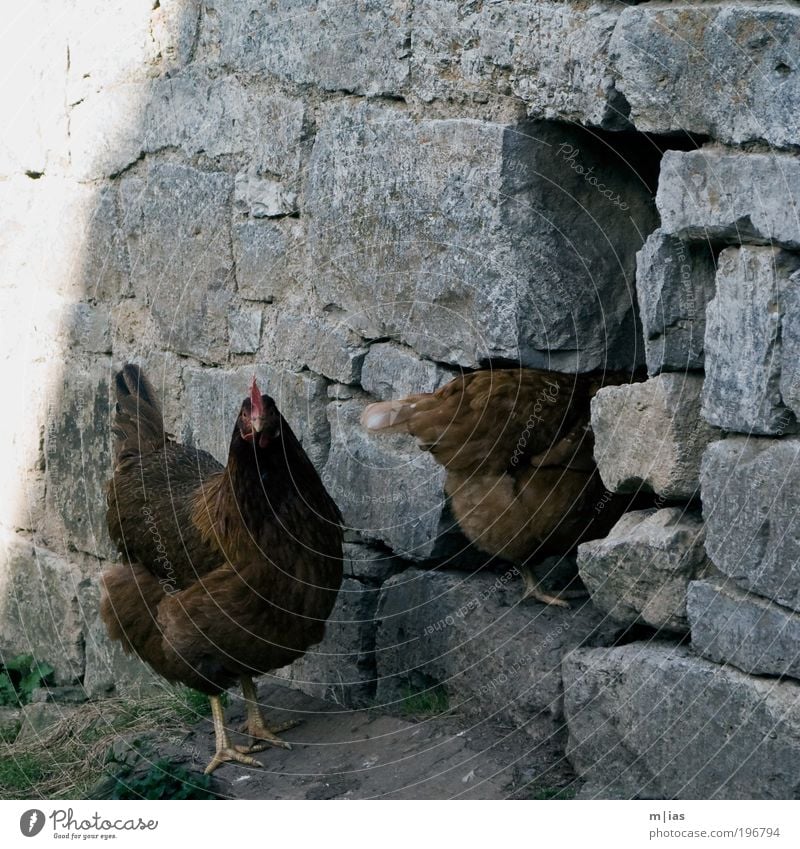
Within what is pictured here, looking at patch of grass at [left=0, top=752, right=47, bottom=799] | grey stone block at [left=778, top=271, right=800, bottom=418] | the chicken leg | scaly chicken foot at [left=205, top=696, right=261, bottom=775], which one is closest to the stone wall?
grey stone block at [left=778, top=271, right=800, bottom=418]

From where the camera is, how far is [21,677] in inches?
210

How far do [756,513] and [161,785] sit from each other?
184 cm

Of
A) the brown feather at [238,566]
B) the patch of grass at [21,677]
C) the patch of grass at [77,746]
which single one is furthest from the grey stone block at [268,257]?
the patch of grass at [21,677]

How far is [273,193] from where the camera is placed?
390cm

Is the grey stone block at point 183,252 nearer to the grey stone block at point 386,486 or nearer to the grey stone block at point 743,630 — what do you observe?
the grey stone block at point 386,486

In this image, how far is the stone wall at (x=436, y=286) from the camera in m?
2.55

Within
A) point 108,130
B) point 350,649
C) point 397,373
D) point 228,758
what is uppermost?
point 108,130

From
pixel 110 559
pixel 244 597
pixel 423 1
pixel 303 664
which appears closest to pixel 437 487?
pixel 244 597

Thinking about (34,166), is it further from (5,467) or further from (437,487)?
(437,487)

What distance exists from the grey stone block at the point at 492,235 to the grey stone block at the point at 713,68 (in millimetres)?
406

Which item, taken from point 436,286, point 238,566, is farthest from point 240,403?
point 436,286

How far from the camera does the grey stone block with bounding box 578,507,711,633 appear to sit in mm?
2760

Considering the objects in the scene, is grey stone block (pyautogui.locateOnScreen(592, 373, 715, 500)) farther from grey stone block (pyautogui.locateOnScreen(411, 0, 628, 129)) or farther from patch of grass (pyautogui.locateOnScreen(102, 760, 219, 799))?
patch of grass (pyautogui.locateOnScreen(102, 760, 219, 799))

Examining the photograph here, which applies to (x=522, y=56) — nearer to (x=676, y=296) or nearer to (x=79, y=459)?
(x=676, y=296)
